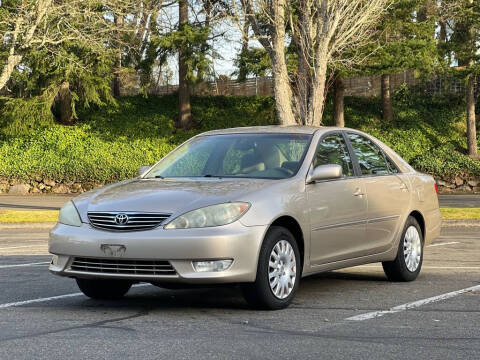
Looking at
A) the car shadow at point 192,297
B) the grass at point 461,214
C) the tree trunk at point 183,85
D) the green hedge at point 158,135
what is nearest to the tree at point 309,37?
the grass at point 461,214

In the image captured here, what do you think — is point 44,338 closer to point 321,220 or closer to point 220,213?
point 220,213

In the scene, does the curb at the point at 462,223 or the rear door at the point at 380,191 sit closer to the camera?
the rear door at the point at 380,191

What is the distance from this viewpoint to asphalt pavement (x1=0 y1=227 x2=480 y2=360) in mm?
5766

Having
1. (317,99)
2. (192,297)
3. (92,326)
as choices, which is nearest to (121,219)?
(92,326)

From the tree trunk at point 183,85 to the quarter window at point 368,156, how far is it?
2887cm

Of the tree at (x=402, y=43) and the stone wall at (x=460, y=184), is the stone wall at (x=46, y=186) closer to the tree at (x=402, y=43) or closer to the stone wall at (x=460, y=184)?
the tree at (x=402, y=43)

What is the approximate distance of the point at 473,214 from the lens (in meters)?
20.3

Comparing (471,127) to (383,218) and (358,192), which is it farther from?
(358,192)

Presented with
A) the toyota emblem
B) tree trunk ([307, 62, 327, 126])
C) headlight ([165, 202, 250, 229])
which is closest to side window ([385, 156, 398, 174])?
headlight ([165, 202, 250, 229])

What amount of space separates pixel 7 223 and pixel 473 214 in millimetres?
10929

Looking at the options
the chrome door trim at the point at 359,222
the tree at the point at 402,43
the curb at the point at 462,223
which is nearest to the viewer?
the chrome door trim at the point at 359,222

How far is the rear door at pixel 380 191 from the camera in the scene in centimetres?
902

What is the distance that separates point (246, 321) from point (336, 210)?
6.19 feet

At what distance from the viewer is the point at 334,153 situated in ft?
29.2
